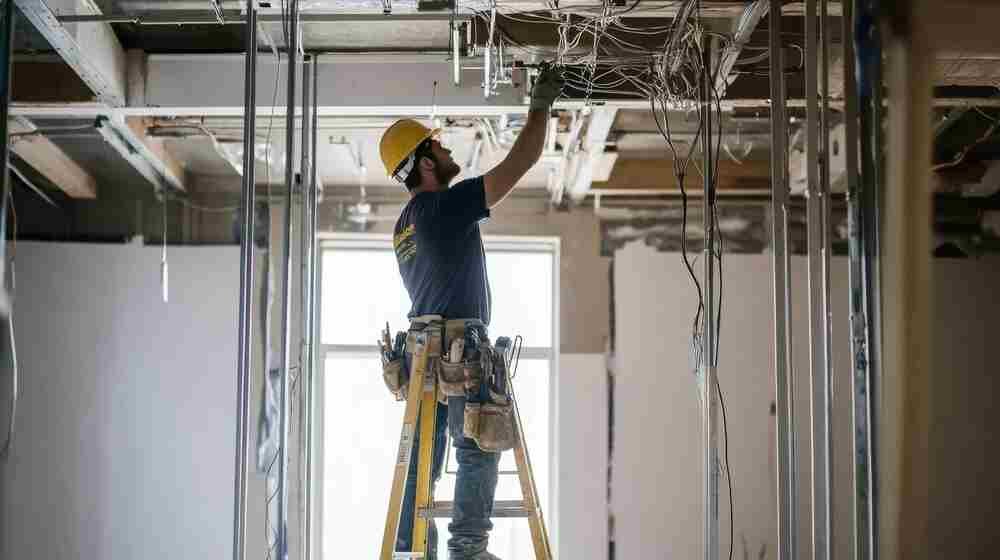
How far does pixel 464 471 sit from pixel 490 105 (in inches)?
72.6

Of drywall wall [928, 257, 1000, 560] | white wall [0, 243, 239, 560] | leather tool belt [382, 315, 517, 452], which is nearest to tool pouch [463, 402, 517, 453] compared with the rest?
leather tool belt [382, 315, 517, 452]

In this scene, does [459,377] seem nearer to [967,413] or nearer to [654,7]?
[654,7]

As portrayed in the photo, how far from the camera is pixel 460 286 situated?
346 centimetres

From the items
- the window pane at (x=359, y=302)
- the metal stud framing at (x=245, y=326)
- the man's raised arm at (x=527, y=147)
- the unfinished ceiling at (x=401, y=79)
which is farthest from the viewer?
the window pane at (x=359, y=302)

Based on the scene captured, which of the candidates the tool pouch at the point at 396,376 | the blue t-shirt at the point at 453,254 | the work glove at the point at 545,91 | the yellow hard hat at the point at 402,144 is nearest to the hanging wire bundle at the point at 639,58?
the work glove at the point at 545,91

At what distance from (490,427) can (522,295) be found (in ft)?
11.4

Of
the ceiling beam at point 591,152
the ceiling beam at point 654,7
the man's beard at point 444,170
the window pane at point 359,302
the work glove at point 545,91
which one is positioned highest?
the ceiling beam at point 654,7

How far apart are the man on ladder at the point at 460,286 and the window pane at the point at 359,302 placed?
2.98m

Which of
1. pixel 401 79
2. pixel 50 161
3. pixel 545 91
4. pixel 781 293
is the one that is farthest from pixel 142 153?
pixel 781 293

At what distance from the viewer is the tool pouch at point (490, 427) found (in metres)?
3.20

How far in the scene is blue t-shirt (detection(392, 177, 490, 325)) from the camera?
3.45m

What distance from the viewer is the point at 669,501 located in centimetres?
647

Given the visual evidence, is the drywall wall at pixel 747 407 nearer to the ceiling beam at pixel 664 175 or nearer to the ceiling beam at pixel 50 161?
the ceiling beam at pixel 664 175

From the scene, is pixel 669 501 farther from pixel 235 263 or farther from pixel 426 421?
pixel 426 421
